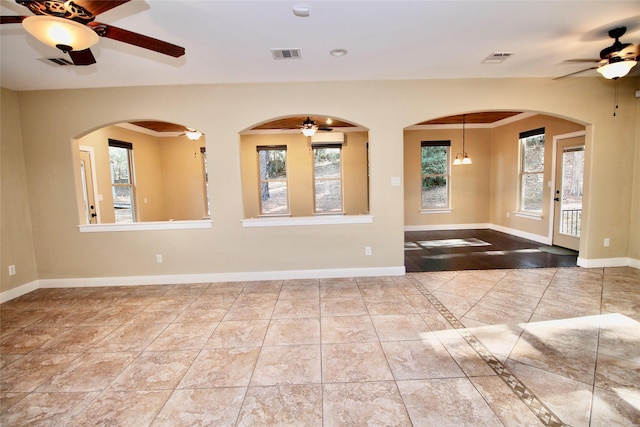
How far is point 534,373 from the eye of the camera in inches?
83.8

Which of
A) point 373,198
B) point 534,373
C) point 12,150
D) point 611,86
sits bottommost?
point 534,373

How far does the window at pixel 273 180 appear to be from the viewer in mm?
7566

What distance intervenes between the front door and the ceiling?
1843mm

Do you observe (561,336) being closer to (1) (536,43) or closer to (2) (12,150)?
(1) (536,43)

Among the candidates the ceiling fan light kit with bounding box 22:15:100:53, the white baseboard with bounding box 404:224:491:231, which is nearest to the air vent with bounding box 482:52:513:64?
the ceiling fan light kit with bounding box 22:15:100:53

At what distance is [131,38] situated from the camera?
2.15 metres

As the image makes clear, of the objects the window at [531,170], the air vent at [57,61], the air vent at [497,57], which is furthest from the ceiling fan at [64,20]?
the window at [531,170]

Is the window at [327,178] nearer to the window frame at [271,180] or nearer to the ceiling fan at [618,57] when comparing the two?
the window frame at [271,180]

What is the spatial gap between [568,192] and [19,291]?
9.19 metres

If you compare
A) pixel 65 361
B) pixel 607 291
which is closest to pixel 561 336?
pixel 607 291

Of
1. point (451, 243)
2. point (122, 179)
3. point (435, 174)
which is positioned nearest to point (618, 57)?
point (451, 243)

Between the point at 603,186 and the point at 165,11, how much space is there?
601cm

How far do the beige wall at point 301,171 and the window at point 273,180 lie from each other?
13 cm

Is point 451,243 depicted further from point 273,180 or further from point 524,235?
point 273,180
